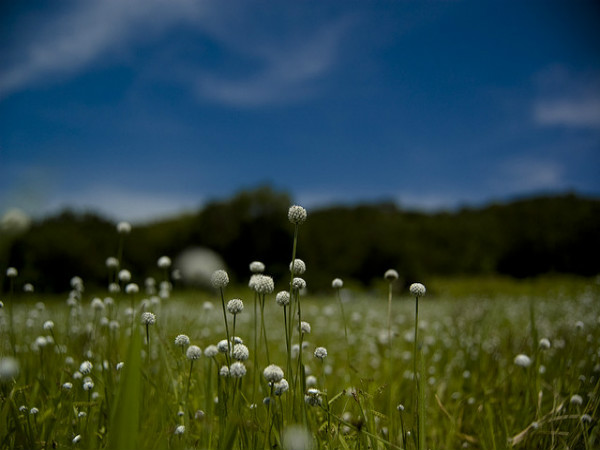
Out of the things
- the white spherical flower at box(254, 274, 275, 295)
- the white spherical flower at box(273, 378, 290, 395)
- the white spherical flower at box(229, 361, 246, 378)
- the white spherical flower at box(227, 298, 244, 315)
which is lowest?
the white spherical flower at box(273, 378, 290, 395)

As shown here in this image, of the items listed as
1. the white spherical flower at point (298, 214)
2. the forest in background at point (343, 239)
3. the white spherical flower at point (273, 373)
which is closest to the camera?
the white spherical flower at point (273, 373)

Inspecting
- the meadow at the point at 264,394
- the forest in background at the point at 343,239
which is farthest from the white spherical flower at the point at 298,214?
the forest in background at the point at 343,239

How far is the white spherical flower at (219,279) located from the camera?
5.21 feet

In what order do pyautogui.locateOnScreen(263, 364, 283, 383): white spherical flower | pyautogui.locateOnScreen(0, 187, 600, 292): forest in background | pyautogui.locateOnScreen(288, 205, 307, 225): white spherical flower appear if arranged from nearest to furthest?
pyautogui.locateOnScreen(263, 364, 283, 383): white spherical flower
pyautogui.locateOnScreen(288, 205, 307, 225): white spherical flower
pyautogui.locateOnScreen(0, 187, 600, 292): forest in background

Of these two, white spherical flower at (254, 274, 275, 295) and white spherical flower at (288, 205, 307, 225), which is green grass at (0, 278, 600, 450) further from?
white spherical flower at (288, 205, 307, 225)

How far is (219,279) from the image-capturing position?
5.29 ft

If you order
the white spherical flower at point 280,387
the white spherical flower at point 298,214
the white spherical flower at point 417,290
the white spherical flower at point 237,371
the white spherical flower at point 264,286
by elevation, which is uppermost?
the white spherical flower at point 298,214

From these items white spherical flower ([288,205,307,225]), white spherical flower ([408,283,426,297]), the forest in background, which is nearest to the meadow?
white spherical flower ([408,283,426,297])

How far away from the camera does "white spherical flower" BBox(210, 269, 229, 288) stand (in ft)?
5.21

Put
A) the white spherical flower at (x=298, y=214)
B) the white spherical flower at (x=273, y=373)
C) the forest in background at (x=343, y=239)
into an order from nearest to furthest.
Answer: the white spherical flower at (x=273, y=373) → the white spherical flower at (x=298, y=214) → the forest in background at (x=343, y=239)

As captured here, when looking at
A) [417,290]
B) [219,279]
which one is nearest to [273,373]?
[219,279]

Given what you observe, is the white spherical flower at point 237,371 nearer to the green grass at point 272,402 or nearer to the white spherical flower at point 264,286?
the green grass at point 272,402

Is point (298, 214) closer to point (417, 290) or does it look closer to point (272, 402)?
point (417, 290)

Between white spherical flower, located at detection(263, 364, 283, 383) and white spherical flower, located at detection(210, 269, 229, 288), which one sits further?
white spherical flower, located at detection(210, 269, 229, 288)
